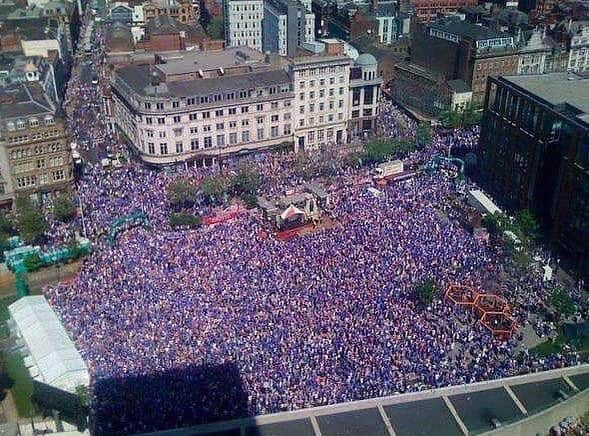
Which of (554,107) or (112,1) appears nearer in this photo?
(554,107)

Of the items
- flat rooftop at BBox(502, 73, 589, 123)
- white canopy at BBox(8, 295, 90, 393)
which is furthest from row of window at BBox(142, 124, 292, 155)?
white canopy at BBox(8, 295, 90, 393)

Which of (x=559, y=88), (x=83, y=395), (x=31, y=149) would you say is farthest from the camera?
(x=31, y=149)

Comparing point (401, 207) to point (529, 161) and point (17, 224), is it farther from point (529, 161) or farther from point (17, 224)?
point (17, 224)

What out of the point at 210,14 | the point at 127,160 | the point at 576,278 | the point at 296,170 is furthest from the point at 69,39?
the point at 576,278

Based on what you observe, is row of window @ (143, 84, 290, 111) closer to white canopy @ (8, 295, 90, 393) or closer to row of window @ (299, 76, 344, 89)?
row of window @ (299, 76, 344, 89)

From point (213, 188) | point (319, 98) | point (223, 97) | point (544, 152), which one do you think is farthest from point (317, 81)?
point (544, 152)

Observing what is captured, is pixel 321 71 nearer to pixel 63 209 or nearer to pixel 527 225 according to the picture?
pixel 527 225
